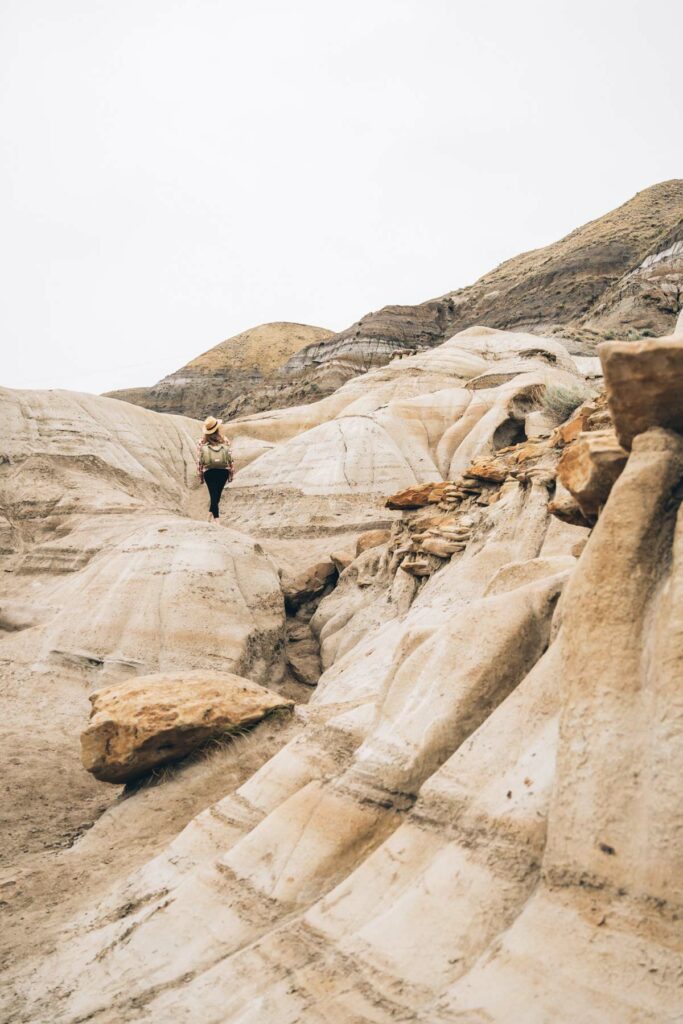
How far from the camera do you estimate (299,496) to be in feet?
61.0

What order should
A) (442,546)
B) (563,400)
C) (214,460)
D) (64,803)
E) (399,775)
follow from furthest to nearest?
(214,460)
(563,400)
(442,546)
(64,803)
(399,775)

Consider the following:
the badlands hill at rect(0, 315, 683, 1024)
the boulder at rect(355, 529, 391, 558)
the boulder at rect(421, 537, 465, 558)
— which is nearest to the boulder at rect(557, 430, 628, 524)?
the badlands hill at rect(0, 315, 683, 1024)

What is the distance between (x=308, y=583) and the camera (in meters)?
14.0

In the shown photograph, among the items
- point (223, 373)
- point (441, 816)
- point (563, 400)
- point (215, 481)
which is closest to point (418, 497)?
point (563, 400)

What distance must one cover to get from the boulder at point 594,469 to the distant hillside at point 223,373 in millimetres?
50746

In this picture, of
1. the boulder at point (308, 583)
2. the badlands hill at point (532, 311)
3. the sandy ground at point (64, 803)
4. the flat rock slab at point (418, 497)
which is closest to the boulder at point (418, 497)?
the flat rock slab at point (418, 497)

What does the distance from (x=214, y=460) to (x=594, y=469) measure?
39.0 ft

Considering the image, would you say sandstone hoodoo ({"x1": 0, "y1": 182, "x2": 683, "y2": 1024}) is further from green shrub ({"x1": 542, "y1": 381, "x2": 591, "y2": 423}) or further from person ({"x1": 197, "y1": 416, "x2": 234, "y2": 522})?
person ({"x1": 197, "y1": 416, "x2": 234, "y2": 522})

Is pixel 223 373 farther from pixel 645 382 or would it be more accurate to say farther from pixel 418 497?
pixel 645 382

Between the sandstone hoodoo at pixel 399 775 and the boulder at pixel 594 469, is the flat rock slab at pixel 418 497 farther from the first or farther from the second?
the boulder at pixel 594 469

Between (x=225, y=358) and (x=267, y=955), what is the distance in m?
63.7

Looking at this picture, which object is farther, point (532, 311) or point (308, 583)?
point (532, 311)

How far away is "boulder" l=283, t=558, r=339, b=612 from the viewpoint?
13.8 meters

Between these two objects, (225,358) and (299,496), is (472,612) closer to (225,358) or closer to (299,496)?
(299,496)
